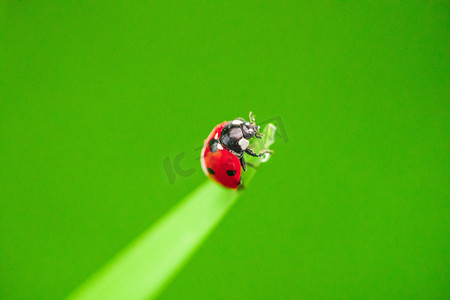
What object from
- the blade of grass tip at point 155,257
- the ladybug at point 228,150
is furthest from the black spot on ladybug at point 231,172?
the blade of grass tip at point 155,257

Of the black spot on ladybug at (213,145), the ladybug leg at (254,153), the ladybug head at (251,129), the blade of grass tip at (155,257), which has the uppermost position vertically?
the ladybug head at (251,129)

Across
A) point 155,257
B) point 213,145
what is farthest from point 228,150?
point 155,257

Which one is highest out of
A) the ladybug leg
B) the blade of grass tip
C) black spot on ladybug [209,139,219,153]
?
the ladybug leg

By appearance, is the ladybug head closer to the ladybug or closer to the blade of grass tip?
the ladybug

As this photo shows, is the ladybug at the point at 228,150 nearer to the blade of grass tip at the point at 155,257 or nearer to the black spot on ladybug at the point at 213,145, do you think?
the black spot on ladybug at the point at 213,145

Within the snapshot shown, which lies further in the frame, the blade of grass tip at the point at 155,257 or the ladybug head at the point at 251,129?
the ladybug head at the point at 251,129

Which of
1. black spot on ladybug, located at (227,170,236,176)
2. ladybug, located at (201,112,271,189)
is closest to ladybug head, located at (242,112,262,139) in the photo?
ladybug, located at (201,112,271,189)
